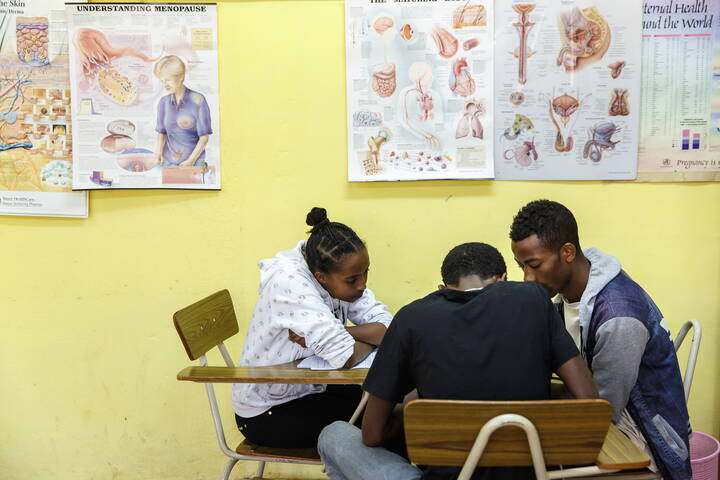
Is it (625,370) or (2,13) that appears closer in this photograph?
(625,370)

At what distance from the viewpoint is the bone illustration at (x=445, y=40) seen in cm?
271

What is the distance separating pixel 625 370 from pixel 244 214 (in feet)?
5.59

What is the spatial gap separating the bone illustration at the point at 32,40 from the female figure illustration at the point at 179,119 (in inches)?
19.9

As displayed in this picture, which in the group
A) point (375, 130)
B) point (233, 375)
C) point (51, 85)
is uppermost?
point (51, 85)

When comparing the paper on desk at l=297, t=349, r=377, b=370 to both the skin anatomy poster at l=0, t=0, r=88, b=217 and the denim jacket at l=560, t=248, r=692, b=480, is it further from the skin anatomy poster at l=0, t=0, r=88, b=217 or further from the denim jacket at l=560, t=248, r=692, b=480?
the skin anatomy poster at l=0, t=0, r=88, b=217

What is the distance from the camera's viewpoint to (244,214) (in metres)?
2.85

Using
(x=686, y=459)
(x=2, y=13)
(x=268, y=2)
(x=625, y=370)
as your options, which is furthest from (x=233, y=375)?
(x=2, y=13)

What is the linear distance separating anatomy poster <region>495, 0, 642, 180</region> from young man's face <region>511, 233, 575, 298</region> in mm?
863

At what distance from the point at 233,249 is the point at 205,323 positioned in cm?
56

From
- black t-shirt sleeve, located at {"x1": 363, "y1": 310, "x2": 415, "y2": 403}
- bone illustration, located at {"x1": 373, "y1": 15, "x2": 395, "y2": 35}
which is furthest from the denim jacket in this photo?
bone illustration, located at {"x1": 373, "y1": 15, "x2": 395, "y2": 35}

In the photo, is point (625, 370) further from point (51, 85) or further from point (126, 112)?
point (51, 85)

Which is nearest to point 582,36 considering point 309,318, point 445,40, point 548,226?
point 445,40

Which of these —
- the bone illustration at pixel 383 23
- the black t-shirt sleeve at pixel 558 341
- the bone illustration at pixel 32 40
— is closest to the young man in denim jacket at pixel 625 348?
the black t-shirt sleeve at pixel 558 341

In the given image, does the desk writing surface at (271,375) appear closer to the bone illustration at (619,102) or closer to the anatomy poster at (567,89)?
the anatomy poster at (567,89)
